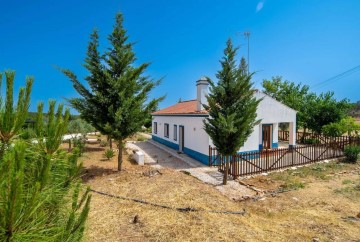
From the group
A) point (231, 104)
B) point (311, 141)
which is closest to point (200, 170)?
point (231, 104)

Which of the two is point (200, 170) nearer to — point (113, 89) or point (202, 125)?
point (202, 125)

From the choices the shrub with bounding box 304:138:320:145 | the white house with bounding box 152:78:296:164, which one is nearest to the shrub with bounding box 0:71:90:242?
the white house with bounding box 152:78:296:164

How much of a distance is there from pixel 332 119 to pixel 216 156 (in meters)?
15.1

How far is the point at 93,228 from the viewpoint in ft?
19.1

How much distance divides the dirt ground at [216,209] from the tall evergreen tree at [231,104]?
2.39 meters

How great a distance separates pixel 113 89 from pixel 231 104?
554 centimetres

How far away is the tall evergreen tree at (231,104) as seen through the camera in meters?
9.53

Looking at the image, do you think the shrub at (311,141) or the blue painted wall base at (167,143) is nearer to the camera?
the blue painted wall base at (167,143)

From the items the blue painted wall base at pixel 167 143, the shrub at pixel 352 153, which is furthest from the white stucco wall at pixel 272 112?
the blue painted wall base at pixel 167 143

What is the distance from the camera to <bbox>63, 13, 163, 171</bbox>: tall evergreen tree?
10.6 m

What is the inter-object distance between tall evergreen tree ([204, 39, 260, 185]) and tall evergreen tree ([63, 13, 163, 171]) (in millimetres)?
3790

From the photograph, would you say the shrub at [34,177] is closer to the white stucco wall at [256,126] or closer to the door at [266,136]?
the white stucco wall at [256,126]

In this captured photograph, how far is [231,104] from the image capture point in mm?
9969

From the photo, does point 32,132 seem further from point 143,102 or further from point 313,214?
point 143,102
